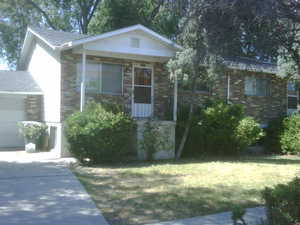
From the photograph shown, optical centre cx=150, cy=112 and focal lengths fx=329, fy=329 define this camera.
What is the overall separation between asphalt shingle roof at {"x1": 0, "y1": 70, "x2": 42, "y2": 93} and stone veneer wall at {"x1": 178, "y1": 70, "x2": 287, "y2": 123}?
668cm

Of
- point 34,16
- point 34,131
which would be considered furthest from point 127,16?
point 34,131

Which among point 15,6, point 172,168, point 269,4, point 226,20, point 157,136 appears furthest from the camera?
point 15,6

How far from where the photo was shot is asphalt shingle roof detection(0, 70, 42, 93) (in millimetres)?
14531

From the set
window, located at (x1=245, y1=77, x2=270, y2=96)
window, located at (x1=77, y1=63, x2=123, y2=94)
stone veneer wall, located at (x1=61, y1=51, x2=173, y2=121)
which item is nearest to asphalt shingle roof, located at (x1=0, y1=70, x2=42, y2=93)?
stone veneer wall, located at (x1=61, y1=51, x2=173, y2=121)

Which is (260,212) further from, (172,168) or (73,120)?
(73,120)

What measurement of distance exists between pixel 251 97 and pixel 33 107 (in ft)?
33.9

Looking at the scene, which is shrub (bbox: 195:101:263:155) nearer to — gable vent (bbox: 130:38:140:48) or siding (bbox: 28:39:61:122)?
gable vent (bbox: 130:38:140:48)

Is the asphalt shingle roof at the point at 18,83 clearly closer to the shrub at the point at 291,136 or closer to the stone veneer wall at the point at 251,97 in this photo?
the stone veneer wall at the point at 251,97

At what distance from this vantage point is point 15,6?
26859mm

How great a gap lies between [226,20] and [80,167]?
6058 mm

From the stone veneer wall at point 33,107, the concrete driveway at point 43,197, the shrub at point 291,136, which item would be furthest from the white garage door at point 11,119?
the shrub at point 291,136

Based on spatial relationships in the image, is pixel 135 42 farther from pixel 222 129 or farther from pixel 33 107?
pixel 33 107

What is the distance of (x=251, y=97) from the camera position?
16125mm

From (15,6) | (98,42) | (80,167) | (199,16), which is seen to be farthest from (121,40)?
(15,6)
